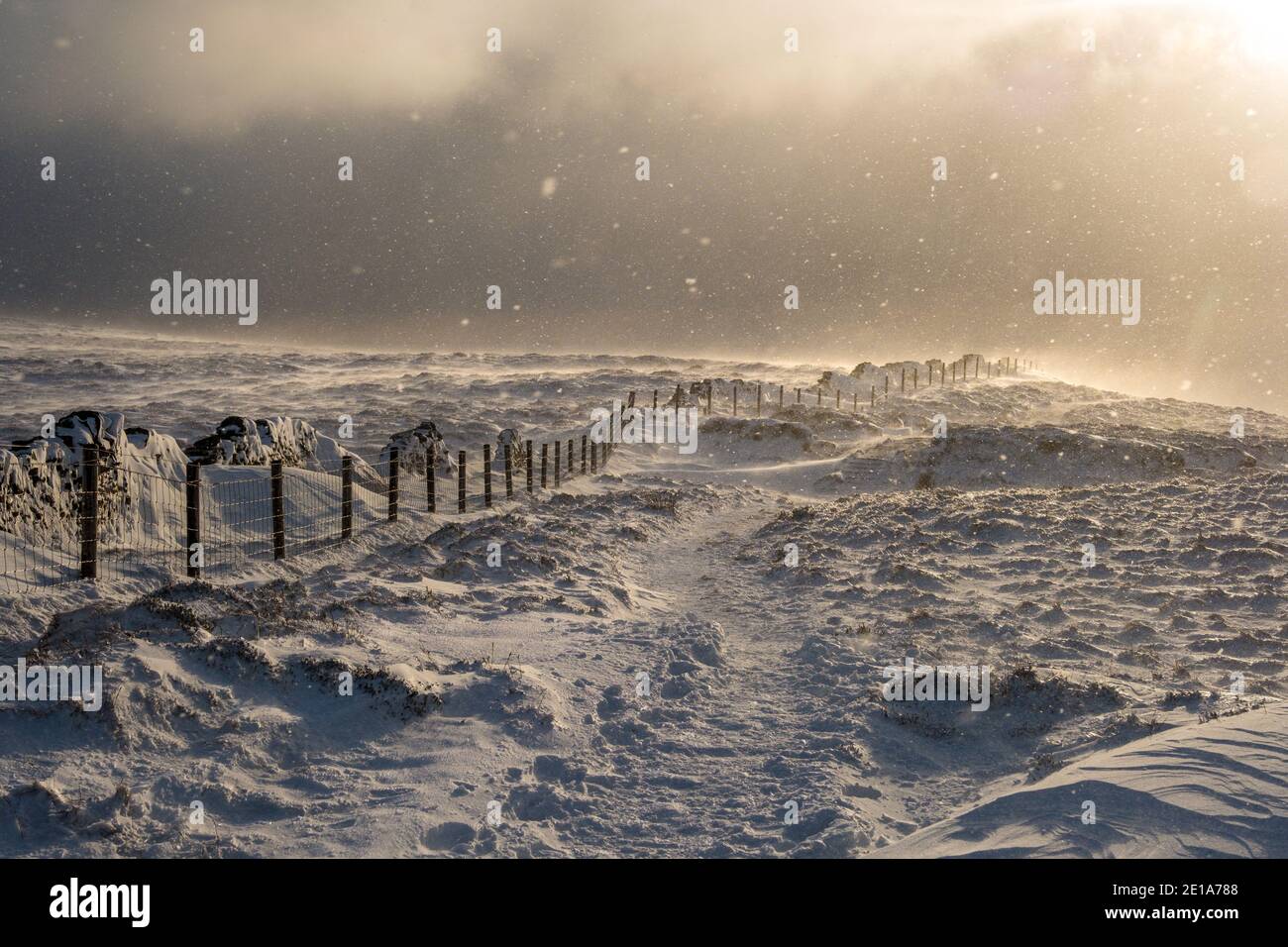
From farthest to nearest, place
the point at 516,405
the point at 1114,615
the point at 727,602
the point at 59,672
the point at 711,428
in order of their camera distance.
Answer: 1. the point at 516,405
2. the point at 711,428
3. the point at 727,602
4. the point at 1114,615
5. the point at 59,672

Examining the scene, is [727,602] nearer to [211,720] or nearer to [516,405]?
[211,720]

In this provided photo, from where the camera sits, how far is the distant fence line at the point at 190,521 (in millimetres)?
12039

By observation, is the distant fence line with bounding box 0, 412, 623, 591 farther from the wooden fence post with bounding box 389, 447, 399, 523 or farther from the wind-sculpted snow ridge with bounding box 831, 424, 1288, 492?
the wind-sculpted snow ridge with bounding box 831, 424, 1288, 492

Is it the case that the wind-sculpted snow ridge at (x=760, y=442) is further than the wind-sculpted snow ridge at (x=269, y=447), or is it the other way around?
the wind-sculpted snow ridge at (x=760, y=442)

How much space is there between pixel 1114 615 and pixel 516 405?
59756 mm

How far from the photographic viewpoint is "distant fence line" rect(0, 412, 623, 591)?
12.0 meters

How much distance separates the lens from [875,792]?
7355mm

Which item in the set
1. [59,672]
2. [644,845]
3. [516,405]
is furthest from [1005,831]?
[516,405]

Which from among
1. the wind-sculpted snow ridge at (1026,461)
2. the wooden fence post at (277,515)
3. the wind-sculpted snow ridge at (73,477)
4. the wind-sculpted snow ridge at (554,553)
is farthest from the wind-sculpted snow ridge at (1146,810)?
the wind-sculpted snow ridge at (1026,461)

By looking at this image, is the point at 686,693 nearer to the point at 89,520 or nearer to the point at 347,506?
the point at 89,520

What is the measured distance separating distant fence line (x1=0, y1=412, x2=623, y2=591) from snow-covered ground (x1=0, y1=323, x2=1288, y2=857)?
64 cm

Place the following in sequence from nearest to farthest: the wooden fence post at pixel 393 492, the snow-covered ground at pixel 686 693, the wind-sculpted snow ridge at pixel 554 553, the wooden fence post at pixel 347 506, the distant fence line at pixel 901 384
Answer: the snow-covered ground at pixel 686 693 < the wind-sculpted snow ridge at pixel 554 553 < the wooden fence post at pixel 347 506 < the wooden fence post at pixel 393 492 < the distant fence line at pixel 901 384

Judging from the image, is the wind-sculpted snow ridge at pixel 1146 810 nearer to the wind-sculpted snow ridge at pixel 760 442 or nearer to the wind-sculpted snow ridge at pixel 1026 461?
the wind-sculpted snow ridge at pixel 1026 461

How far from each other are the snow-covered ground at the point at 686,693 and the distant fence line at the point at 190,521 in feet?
2.11
